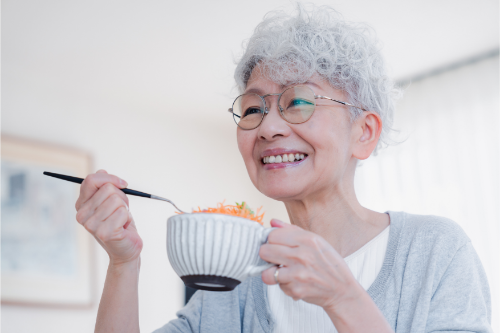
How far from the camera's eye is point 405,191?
4398 mm

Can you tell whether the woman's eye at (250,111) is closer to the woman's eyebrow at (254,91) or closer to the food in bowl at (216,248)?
the woman's eyebrow at (254,91)

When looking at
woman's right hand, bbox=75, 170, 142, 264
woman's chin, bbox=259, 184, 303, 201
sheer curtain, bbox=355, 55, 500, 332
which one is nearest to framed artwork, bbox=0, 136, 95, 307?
sheer curtain, bbox=355, 55, 500, 332

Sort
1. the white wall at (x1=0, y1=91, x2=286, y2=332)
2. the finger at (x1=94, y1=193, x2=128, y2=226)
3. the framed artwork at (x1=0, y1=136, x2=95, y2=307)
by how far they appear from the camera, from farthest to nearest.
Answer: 1. the white wall at (x1=0, y1=91, x2=286, y2=332)
2. the framed artwork at (x1=0, y1=136, x2=95, y2=307)
3. the finger at (x1=94, y1=193, x2=128, y2=226)

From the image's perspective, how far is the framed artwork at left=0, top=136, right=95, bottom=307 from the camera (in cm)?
347

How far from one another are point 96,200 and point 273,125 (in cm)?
44

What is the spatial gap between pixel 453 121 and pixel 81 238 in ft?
11.5

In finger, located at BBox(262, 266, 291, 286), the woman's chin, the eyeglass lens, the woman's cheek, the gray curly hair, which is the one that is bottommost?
finger, located at BBox(262, 266, 291, 286)

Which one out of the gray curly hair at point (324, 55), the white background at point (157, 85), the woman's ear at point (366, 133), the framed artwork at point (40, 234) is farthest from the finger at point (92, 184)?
the framed artwork at point (40, 234)

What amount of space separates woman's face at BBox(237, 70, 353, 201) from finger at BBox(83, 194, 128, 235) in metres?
0.35

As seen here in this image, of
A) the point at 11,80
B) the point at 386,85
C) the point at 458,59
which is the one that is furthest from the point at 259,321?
the point at 458,59

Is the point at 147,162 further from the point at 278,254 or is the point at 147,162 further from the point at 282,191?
the point at 278,254

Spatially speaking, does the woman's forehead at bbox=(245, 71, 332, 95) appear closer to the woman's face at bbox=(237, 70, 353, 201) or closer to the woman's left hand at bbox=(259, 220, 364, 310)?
the woman's face at bbox=(237, 70, 353, 201)

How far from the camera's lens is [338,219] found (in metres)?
1.20

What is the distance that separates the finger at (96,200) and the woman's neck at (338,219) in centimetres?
47
